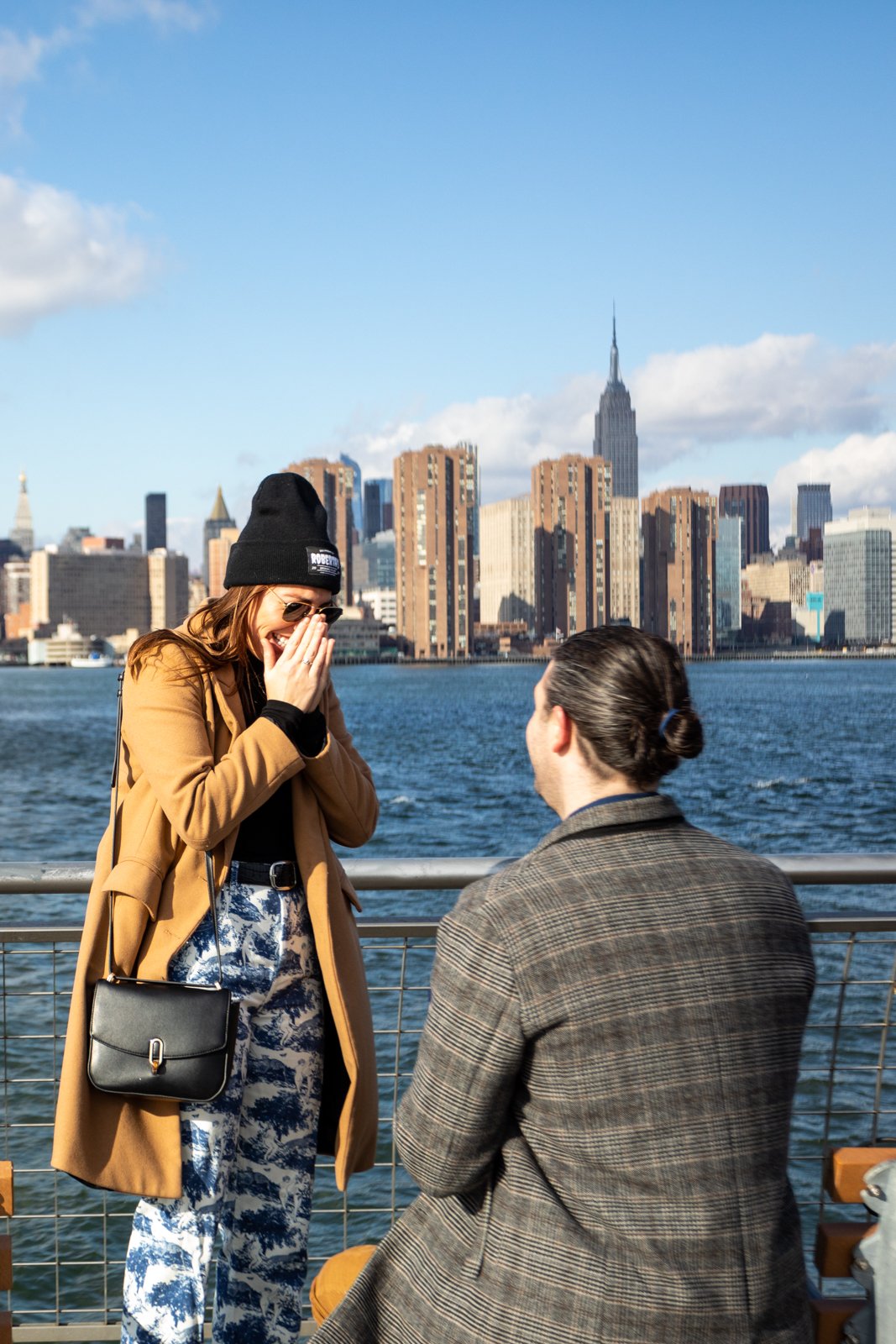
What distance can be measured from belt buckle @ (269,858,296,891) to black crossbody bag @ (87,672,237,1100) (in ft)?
0.79

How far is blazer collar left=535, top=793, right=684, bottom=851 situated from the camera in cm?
168

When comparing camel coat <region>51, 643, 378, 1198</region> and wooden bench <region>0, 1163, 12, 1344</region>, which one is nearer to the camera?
wooden bench <region>0, 1163, 12, 1344</region>

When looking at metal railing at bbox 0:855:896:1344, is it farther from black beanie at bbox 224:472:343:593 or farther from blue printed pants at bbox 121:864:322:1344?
black beanie at bbox 224:472:343:593

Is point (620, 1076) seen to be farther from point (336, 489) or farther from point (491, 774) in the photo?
point (336, 489)

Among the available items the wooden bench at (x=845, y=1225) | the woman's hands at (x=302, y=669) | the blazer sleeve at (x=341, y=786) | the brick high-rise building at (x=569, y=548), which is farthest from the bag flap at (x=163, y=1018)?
the brick high-rise building at (x=569, y=548)

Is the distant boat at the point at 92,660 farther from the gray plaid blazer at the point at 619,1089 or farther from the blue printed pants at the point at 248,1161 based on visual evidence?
the gray plaid blazer at the point at 619,1089

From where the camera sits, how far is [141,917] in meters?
2.33

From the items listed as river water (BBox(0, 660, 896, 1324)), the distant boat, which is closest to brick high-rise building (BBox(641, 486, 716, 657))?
river water (BBox(0, 660, 896, 1324))

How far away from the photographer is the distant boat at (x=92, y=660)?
175m

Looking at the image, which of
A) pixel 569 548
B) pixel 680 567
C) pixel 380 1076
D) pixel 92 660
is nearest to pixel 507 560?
pixel 569 548

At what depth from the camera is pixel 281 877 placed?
8.07 feet

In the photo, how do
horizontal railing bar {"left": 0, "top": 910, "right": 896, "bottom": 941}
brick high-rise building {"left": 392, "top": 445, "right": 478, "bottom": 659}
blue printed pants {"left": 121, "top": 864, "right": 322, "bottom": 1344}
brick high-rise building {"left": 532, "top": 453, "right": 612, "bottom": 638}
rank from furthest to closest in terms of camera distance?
brick high-rise building {"left": 532, "top": 453, "right": 612, "bottom": 638} → brick high-rise building {"left": 392, "top": 445, "right": 478, "bottom": 659} → horizontal railing bar {"left": 0, "top": 910, "right": 896, "bottom": 941} → blue printed pants {"left": 121, "top": 864, "right": 322, "bottom": 1344}

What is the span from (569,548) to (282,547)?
513 feet

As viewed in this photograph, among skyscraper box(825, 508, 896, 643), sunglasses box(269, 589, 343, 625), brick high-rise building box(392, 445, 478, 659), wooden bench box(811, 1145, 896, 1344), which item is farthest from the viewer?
skyscraper box(825, 508, 896, 643)
